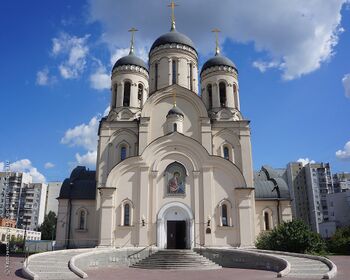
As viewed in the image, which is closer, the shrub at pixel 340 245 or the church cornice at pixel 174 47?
the shrub at pixel 340 245

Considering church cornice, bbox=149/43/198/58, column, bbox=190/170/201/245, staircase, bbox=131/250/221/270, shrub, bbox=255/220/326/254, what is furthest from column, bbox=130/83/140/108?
shrub, bbox=255/220/326/254

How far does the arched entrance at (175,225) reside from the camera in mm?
25297

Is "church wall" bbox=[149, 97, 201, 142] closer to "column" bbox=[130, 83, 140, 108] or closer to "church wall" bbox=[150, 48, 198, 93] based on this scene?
"church wall" bbox=[150, 48, 198, 93]

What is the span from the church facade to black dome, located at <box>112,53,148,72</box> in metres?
0.13

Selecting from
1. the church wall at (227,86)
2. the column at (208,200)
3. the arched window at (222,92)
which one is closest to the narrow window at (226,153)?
the column at (208,200)

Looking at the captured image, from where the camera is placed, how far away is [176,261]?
20.0 m

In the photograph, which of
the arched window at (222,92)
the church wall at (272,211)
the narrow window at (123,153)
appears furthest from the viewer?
the arched window at (222,92)

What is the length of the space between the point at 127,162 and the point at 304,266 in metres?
15.0

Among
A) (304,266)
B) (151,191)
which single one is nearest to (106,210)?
(151,191)

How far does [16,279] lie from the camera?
1257 cm

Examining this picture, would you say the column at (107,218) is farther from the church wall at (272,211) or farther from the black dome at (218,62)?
the black dome at (218,62)

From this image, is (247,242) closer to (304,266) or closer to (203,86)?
(304,266)

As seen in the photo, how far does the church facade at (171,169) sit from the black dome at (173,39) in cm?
11

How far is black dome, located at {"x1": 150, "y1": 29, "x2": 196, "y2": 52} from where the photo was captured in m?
32.5
